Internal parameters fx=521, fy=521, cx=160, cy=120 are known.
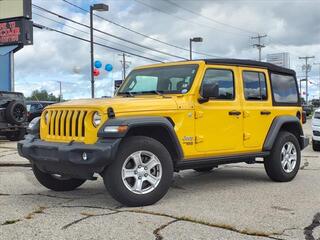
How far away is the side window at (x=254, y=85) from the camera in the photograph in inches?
323

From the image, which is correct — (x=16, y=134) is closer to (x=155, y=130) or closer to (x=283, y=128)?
(x=283, y=128)

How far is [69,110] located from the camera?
6.61 m

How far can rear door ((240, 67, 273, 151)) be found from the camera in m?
8.02

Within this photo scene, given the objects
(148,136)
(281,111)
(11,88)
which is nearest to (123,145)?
(148,136)

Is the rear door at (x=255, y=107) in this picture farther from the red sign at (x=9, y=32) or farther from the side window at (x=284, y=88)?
the red sign at (x=9, y=32)

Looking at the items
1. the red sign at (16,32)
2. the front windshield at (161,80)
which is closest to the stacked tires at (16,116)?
the front windshield at (161,80)

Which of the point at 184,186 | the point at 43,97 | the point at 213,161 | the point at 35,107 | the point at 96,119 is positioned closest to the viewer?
the point at 96,119

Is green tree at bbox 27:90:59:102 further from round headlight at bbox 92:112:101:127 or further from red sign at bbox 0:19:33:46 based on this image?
round headlight at bbox 92:112:101:127

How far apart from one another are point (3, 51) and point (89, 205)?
2440cm

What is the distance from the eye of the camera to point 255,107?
8203 millimetres

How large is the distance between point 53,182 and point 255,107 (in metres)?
3.30

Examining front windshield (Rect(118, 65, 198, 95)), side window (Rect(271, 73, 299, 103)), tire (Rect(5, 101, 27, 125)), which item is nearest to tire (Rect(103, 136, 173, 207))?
front windshield (Rect(118, 65, 198, 95))

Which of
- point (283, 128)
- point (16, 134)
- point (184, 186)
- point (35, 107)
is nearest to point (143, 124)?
point (184, 186)

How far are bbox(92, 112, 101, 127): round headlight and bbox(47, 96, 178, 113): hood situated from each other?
0.09 meters
